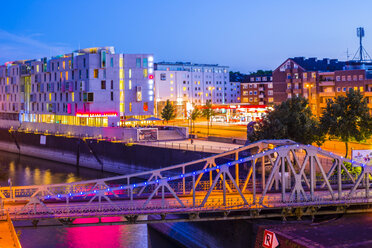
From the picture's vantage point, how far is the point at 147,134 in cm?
7119

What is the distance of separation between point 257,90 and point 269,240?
125 metres

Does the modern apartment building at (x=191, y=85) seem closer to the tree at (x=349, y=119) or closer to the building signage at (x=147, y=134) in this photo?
the building signage at (x=147, y=134)

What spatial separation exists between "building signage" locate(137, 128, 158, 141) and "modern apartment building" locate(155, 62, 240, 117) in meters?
62.2

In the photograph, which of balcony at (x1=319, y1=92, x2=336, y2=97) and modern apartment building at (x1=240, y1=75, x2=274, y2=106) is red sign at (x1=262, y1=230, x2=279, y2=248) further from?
modern apartment building at (x1=240, y1=75, x2=274, y2=106)

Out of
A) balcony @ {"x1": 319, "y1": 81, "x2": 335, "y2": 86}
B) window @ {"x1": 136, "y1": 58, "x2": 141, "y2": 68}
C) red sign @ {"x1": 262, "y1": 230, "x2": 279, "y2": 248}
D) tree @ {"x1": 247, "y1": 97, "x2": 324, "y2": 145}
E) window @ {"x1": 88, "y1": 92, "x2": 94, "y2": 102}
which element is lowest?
red sign @ {"x1": 262, "y1": 230, "x2": 279, "y2": 248}

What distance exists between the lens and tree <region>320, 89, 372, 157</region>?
4506cm

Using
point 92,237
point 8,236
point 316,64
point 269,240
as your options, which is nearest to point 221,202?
point 269,240

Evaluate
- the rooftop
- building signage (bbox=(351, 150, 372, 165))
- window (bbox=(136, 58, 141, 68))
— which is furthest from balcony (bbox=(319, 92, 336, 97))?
building signage (bbox=(351, 150, 372, 165))

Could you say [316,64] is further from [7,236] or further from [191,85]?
[7,236]

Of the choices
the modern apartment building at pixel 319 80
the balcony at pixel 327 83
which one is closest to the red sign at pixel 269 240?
the modern apartment building at pixel 319 80

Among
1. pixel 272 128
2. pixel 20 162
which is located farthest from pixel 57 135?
pixel 272 128

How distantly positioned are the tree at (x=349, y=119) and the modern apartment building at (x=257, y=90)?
9551 cm

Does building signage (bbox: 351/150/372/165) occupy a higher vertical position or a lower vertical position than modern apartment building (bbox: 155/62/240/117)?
lower

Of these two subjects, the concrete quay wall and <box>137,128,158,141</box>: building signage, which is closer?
the concrete quay wall
